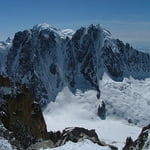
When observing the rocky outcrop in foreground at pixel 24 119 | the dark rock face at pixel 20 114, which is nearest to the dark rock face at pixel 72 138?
the rocky outcrop in foreground at pixel 24 119

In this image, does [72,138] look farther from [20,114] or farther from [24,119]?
[20,114]

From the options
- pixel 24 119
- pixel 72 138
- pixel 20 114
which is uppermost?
pixel 20 114

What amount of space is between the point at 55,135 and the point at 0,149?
52.6m

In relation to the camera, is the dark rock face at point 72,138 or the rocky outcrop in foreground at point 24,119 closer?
the dark rock face at point 72,138

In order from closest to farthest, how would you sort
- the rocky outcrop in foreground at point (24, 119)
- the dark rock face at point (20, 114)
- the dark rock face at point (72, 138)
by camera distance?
the dark rock face at point (72, 138) → the rocky outcrop in foreground at point (24, 119) → the dark rock face at point (20, 114)

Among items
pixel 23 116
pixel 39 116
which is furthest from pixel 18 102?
pixel 39 116

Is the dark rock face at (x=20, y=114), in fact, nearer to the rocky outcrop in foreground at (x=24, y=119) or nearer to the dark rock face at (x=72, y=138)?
the rocky outcrop in foreground at (x=24, y=119)

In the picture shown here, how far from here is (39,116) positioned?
8256cm

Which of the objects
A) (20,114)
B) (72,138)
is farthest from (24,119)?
(72,138)

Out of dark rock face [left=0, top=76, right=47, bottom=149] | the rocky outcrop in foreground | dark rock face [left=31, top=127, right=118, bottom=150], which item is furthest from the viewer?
dark rock face [left=0, top=76, right=47, bottom=149]

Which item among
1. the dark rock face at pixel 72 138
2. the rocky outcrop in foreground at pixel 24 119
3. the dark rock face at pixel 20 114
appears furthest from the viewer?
the dark rock face at pixel 20 114

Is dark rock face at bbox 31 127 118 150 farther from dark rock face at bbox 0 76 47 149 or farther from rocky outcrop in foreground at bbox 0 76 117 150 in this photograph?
dark rock face at bbox 0 76 47 149

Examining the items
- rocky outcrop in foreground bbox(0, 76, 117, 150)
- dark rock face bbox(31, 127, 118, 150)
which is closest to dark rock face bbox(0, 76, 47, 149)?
rocky outcrop in foreground bbox(0, 76, 117, 150)

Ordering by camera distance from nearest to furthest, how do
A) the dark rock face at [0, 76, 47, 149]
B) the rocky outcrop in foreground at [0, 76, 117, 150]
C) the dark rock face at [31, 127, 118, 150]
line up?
the dark rock face at [31, 127, 118, 150]
the rocky outcrop in foreground at [0, 76, 117, 150]
the dark rock face at [0, 76, 47, 149]
